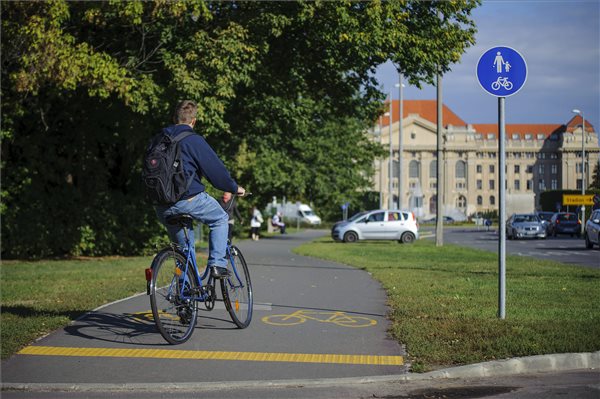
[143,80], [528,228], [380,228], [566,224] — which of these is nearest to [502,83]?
[143,80]

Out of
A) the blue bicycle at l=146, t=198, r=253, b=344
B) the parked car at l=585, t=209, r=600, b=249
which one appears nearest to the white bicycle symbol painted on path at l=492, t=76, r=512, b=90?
the blue bicycle at l=146, t=198, r=253, b=344

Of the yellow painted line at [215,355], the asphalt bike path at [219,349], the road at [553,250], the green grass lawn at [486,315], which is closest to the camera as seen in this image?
the asphalt bike path at [219,349]

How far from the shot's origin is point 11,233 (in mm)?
22062

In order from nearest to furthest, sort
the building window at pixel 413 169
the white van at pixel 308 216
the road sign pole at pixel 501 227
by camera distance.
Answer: the road sign pole at pixel 501 227 → the white van at pixel 308 216 → the building window at pixel 413 169

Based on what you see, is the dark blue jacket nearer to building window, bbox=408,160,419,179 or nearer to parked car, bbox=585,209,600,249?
parked car, bbox=585,209,600,249

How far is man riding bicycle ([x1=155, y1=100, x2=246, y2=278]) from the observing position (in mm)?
7266

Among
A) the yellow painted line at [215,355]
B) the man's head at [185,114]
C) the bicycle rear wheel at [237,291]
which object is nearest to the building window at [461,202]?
the bicycle rear wheel at [237,291]

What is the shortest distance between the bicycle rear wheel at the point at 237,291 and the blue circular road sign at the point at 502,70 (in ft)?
10.6

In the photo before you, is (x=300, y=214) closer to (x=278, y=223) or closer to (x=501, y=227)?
(x=278, y=223)

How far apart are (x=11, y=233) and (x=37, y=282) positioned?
856cm

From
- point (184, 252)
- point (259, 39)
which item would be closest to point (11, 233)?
point (259, 39)

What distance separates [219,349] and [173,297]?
60cm

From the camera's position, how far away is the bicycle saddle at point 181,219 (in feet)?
23.8

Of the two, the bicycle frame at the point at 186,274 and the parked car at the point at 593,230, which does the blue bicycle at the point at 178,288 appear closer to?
the bicycle frame at the point at 186,274
